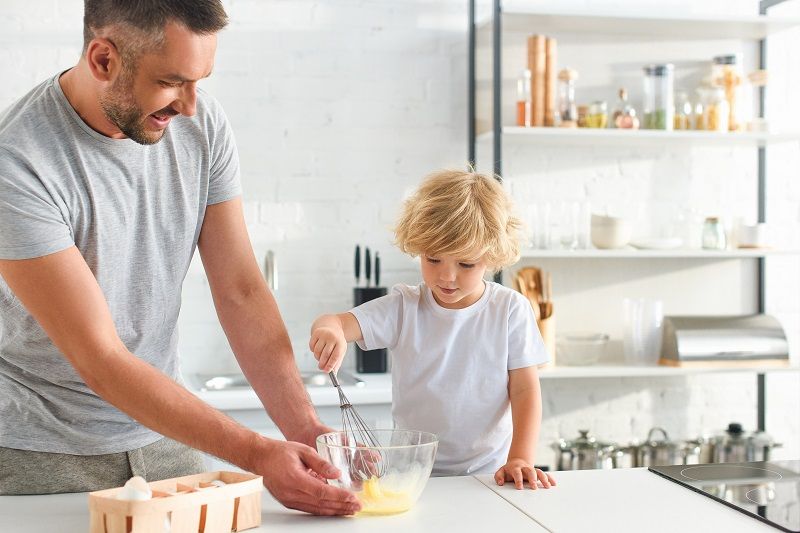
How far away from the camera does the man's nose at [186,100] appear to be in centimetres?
162

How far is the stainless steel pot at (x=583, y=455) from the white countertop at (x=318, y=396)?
0.69 meters

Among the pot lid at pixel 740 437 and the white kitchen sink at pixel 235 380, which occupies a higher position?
the white kitchen sink at pixel 235 380

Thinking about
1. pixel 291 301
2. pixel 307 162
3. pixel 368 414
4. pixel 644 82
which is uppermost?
pixel 644 82

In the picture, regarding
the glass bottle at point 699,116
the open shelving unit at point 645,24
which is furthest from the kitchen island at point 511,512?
the glass bottle at point 699,116

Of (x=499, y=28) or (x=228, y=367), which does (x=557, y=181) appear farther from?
(x=228, y=367)

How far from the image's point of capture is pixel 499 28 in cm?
325

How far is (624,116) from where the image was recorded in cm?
343

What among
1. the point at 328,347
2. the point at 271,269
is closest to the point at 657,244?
the point at 271,269

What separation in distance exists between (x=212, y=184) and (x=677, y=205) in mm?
2331

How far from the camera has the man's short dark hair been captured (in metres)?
1.56

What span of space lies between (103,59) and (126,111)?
91mm

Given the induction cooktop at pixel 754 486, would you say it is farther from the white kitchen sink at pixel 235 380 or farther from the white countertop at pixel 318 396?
the white kitchen sink at pixel 235 380

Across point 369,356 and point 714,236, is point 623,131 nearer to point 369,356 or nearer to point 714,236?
point 714,236

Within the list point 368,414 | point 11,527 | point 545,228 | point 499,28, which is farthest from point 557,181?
point 11,527
